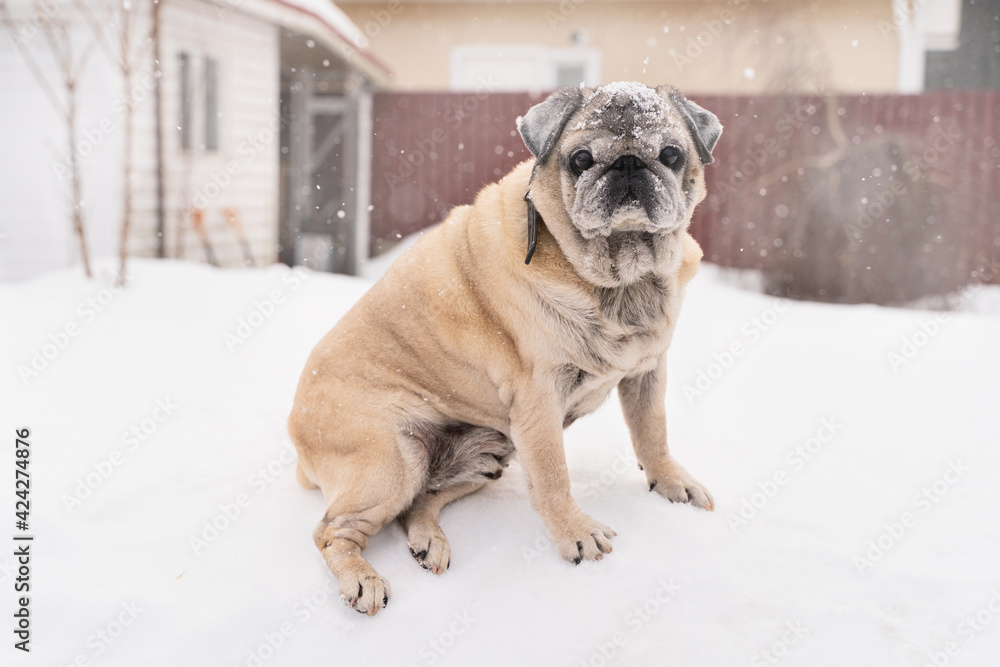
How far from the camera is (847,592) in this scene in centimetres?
221

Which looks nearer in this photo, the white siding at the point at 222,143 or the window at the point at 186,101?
the white siding at the point at 222,143

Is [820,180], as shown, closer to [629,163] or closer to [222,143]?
[629,163]

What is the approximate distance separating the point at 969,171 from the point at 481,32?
25.5 ft

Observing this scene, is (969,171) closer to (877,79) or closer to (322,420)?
(877,79)

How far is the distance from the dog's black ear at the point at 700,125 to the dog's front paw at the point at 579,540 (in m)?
1.20

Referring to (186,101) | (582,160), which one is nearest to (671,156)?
(582,160)

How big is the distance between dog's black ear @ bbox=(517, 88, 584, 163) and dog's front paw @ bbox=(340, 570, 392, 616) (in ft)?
4.43

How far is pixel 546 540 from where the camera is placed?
7.89 ft

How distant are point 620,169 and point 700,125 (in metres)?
0.38

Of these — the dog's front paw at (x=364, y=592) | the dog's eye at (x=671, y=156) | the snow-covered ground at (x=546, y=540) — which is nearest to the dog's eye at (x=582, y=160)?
the dog's eye at (x=671, y=156)

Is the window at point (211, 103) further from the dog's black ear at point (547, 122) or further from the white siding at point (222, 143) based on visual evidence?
the dog's black ear at point (547, 122)

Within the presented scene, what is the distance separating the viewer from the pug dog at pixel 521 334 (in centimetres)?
216

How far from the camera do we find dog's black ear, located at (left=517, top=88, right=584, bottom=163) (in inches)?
87.3

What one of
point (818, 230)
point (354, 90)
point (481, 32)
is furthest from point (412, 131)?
point (818, 230)
